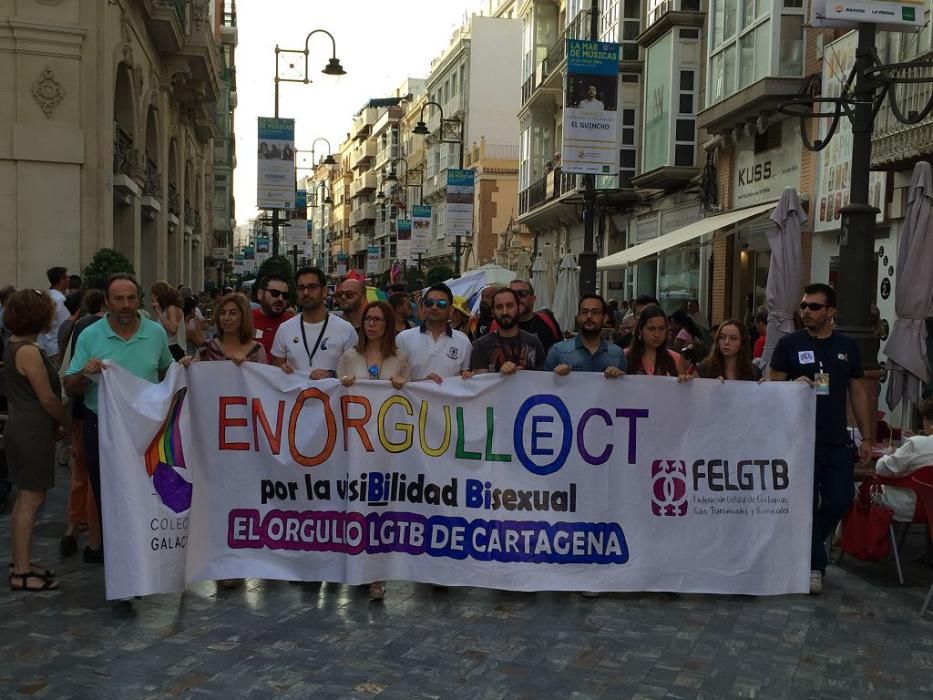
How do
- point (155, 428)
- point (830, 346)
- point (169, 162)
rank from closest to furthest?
1. point (155, 428)
2. point (830, 346)
3. point (169, 162)

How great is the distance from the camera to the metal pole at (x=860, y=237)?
9633 millimetres

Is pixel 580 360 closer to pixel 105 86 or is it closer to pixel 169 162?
pixel 105 86

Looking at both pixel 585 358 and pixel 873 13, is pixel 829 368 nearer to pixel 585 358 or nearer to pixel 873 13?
pixel 585 358

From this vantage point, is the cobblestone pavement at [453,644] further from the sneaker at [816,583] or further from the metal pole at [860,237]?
the metal pole at [860,237]

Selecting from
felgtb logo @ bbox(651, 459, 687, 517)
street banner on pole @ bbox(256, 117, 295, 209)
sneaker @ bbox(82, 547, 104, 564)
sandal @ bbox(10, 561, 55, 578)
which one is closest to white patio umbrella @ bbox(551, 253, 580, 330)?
street banner on pole @ bbox(256, 117, 295, 209)

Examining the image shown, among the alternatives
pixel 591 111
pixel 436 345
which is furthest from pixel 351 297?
pixel 591 111

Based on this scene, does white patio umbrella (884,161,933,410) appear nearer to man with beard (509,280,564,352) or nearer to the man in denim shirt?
man with beard (509,280,564,352)

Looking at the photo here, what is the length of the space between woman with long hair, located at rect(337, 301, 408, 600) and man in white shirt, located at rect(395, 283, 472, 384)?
0.62 ft

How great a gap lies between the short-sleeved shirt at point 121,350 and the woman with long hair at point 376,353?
117 cm

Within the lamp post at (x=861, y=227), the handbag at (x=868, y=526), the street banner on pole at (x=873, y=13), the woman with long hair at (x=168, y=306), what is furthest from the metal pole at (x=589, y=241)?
Result: the handbag at (x=868, y=526)

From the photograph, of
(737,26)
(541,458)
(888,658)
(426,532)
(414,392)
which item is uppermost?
(737,26)

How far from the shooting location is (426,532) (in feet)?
20.7

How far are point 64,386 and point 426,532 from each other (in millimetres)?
2365

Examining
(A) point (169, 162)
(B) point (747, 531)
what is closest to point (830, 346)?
(B) point (747, 531)
